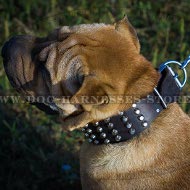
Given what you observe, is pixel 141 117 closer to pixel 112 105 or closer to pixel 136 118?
pixel 136 118

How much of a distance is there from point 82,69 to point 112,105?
27 centimetres

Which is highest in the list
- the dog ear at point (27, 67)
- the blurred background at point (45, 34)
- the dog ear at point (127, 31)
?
the dog ear at point (127, 31)

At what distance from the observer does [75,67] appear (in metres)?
2.73

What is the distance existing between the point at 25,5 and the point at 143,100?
3131mm

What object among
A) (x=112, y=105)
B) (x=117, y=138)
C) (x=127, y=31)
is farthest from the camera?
(x=127, y=31)

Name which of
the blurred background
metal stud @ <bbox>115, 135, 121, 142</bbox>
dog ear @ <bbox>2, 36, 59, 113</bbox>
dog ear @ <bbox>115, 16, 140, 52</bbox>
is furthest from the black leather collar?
the blurred background

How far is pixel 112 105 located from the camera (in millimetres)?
2598

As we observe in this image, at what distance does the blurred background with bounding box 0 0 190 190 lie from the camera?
4.01 m

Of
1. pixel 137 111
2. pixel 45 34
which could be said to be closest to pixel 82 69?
pixel 137 111

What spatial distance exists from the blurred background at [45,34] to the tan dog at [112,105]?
1.11m

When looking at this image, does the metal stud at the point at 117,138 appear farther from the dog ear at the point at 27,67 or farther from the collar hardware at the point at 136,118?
the dog ear at the point at 27,67

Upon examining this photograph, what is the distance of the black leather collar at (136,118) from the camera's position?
105 inches

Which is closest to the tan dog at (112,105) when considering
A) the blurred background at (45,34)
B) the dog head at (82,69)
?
the dog head at (82,69)

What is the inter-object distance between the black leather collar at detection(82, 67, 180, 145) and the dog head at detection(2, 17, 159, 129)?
0.17 feet
